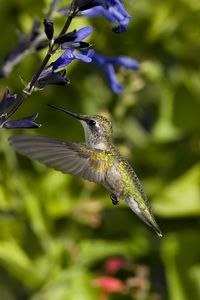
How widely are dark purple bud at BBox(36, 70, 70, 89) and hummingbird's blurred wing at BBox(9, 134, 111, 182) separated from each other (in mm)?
111

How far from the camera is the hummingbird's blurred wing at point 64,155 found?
1368 millimetres

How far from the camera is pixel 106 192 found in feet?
9.37

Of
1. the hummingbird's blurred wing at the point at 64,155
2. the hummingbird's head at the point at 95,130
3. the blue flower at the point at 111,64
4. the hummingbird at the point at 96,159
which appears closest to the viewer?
the hummingbird's blurred wing at the point at 64,155

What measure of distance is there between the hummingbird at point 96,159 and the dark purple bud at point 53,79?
0.35 feet

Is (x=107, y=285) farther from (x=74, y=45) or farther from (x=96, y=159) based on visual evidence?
(x=74, y=45)

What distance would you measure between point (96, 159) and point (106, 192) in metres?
1.14

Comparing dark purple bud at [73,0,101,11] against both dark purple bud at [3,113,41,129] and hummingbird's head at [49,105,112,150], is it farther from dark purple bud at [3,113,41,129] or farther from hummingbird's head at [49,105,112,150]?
hummingbird's head at [49,105,112,150]

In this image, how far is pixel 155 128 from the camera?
3143mm

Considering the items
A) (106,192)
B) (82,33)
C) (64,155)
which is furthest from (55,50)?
(106,192)

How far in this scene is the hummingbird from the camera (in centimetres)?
148

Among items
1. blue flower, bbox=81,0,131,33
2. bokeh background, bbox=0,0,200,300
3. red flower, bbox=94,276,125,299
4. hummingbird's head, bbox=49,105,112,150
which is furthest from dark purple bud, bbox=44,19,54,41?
red flower, bbox=94,276,125,299

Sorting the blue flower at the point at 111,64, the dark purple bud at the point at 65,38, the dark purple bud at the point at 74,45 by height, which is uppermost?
the blue flower at the point at 111,64

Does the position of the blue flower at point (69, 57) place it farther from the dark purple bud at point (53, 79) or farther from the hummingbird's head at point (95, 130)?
the hummingbird's head at point (95, 130)

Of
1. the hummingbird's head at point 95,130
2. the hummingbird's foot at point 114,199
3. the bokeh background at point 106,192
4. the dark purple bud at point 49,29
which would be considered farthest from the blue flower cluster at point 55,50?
the bokeh background at point 106,192
